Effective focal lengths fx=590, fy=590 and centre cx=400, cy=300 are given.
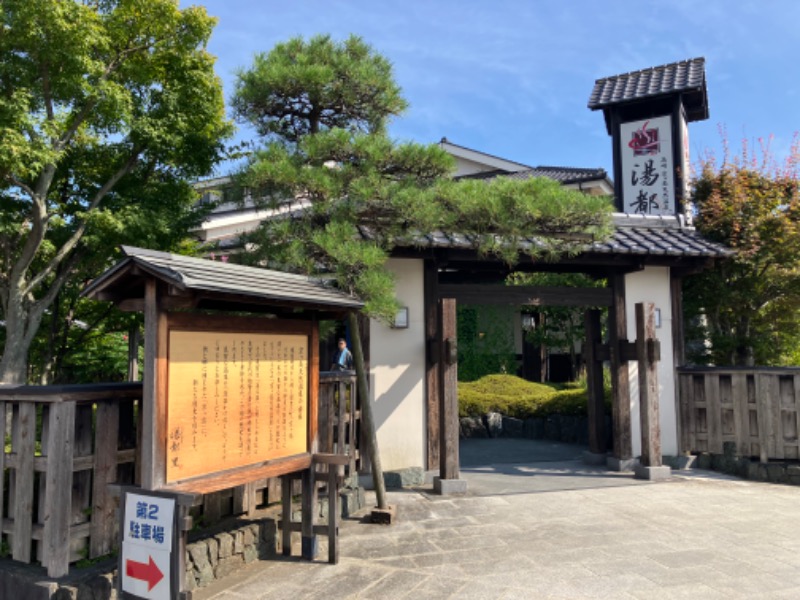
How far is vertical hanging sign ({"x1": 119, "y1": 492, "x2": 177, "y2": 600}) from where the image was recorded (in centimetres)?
382

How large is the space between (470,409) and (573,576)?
Answer: 9768mm

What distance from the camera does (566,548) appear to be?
5.91m

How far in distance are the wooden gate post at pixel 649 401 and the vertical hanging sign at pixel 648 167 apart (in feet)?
Answer: 19.4

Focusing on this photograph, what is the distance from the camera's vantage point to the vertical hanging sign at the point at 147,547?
3.82 meters

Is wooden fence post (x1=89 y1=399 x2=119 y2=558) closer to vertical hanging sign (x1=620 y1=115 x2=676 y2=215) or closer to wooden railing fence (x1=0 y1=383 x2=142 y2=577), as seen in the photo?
wooden railing fence (x1=0 y1=383 x2=142 y2=577)

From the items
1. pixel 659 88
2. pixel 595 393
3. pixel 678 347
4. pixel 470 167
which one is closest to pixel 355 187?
pixel 595 393

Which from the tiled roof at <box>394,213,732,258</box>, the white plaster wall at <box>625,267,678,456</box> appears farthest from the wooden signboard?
the white plaster wall at <box>625,267,678,456</box>

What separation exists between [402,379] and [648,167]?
938cm

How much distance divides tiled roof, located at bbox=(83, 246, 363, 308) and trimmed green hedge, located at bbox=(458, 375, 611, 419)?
31.5 feet

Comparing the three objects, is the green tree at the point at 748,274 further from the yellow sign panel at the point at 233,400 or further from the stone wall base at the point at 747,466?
the yellow sign panel at the point at 233,400

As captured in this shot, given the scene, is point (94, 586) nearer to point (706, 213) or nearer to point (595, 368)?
point (595, 368)

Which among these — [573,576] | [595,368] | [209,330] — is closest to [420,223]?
[209,330]

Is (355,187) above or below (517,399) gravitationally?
above

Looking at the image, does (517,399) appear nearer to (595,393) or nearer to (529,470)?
(595,393)
